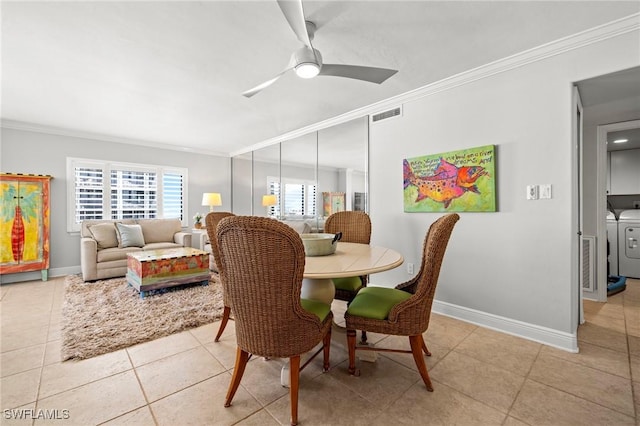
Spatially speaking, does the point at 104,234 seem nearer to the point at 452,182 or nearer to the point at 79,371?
the point at 79,371

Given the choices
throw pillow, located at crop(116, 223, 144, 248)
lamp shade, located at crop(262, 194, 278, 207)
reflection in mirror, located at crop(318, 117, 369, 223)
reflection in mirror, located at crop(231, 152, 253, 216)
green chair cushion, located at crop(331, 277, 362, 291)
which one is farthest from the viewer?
reflection in mirror, located at crop(231, 152, 253, 216)

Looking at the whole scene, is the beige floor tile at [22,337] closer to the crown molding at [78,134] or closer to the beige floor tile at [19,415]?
the beige floor tile at [19,415]

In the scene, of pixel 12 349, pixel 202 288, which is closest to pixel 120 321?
pixel 12 349

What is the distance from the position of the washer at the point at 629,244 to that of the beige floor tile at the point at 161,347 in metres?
5.96

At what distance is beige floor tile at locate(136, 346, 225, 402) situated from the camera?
1699 mm

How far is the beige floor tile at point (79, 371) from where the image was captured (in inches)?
67.4

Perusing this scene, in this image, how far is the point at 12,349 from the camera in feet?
7.00

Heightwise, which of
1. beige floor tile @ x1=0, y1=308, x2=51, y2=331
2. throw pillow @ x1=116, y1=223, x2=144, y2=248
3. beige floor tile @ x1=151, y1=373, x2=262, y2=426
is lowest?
beige floor tile @ x1=151, y1=373, x2=262, y2=426

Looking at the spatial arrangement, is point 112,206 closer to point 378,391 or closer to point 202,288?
point 202,288

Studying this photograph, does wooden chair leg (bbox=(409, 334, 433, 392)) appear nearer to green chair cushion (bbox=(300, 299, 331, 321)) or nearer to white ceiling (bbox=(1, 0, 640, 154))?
green chair cushion (bbox=(300, 299, 331, 321))

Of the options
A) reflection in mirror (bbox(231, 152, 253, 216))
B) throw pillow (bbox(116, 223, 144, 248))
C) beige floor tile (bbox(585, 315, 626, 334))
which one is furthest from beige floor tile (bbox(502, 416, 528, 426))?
reflection in mirror (bbox(231, 152, 253, 216))

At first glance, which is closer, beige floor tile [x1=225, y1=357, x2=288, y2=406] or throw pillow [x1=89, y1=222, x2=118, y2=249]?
beige floor tile [x1=225, y1=357, x2=288, y2=406]

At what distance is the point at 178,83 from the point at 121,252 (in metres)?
2.92

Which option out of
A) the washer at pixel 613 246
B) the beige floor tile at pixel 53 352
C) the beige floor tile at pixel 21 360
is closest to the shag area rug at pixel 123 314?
the beige floor tile at pixel 53 352
